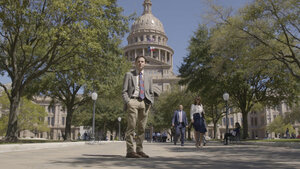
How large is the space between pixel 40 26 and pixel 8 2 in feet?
5.97

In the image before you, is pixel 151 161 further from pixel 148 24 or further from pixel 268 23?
pixel 148 24

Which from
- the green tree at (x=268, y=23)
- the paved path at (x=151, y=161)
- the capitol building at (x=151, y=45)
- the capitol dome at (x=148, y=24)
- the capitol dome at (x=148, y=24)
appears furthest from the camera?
the capitol dome at (x=148, y=24)

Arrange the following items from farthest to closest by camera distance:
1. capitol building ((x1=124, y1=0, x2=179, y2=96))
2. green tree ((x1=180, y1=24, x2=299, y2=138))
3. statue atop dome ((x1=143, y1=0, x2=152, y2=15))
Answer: statue atop dome ((x1=143, y1=0, x2=152, y2=15)) < capitol building ((x1=124, y1=0, x2=179, y2=96)) < green tree ((x1=180, y1=24, x2=299, y2=138))

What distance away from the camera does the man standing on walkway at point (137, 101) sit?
5980mm

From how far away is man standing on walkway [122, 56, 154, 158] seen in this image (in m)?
5.98

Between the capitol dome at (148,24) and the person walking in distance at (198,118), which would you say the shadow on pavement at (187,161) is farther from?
the capitol dome at (148,24)

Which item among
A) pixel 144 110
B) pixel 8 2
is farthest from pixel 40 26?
pixel 144 110

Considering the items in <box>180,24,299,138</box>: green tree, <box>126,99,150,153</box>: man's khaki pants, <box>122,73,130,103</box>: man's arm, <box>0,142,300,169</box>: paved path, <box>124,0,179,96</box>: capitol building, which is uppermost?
<box>124,0,179,96</box>: capitol building

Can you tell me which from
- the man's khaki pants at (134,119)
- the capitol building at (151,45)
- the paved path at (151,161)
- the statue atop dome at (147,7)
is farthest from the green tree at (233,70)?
the statue atop dome at (147,7)

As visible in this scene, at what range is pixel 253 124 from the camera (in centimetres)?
9119

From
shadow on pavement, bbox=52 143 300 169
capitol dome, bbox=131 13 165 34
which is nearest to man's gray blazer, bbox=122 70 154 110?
shadow on pavement, bbox=52 143 300 169

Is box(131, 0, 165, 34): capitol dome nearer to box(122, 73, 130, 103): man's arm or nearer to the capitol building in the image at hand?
the capitol building

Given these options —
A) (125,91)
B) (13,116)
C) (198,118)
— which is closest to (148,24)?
(13,116)

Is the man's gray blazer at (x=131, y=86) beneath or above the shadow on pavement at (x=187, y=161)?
above
